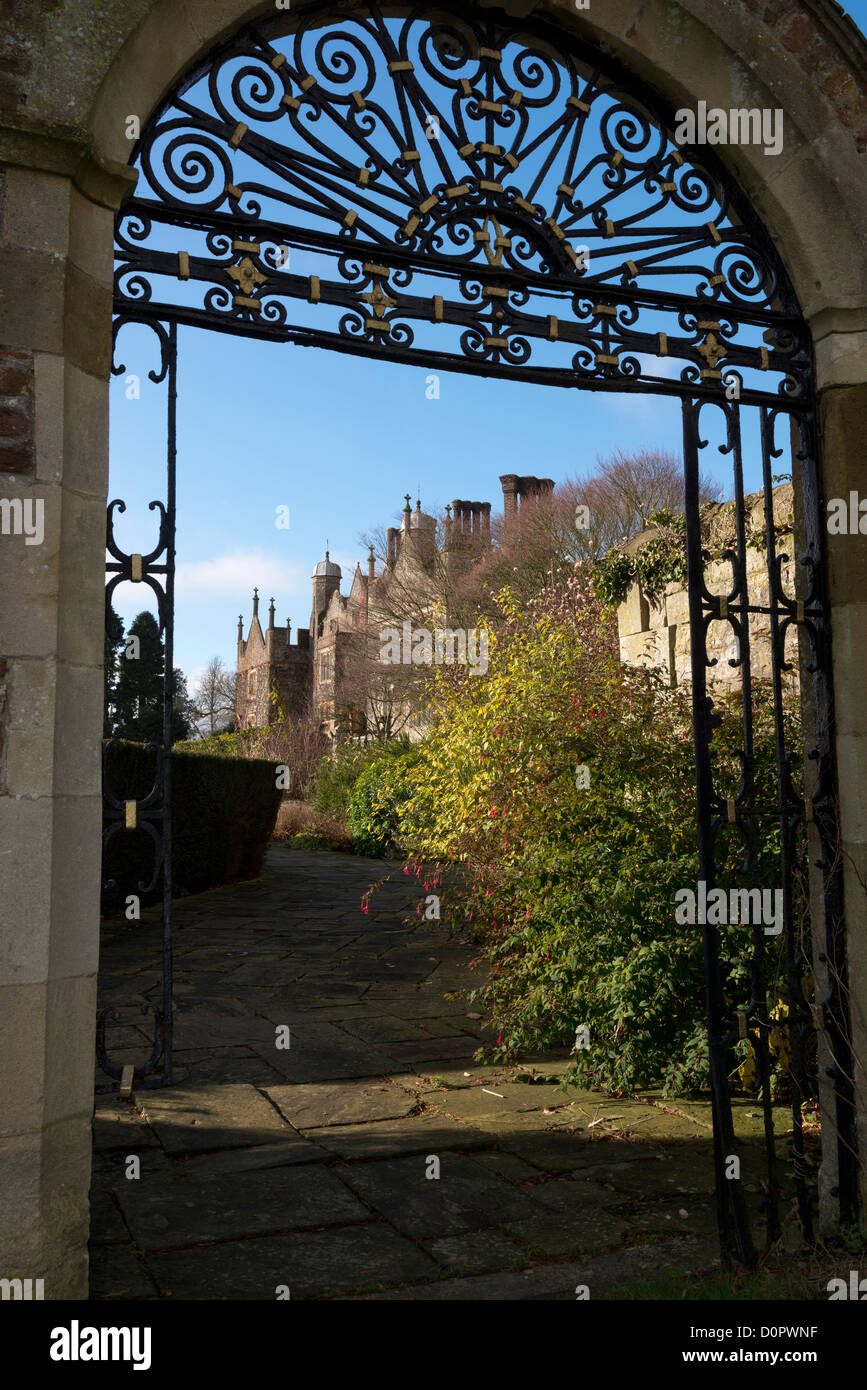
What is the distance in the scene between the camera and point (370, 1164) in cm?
393

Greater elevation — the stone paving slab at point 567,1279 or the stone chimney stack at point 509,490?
the stone chimney stack at point 509,490

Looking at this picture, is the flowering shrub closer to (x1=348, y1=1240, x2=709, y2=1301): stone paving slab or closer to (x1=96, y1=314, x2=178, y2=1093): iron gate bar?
(x1=348, y1=1240, x2=709, y2=1301): stone paving slab

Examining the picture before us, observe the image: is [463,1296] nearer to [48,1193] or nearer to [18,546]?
[48,1193]

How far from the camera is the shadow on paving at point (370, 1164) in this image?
306 centimetres

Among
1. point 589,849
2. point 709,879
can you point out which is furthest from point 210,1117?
point 709,879

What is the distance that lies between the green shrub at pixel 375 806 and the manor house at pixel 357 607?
732 centimetres

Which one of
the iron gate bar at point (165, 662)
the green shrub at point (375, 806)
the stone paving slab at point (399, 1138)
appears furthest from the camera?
the green shrub at point (375, 806)

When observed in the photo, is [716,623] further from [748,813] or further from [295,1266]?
[295,1266]

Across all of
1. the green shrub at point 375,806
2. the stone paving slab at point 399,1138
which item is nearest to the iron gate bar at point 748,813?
the stone paving slab at point 399,1138

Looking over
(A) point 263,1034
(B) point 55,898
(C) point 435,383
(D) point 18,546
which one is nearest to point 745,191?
(C) point 435,383

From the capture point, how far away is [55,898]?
2396mm

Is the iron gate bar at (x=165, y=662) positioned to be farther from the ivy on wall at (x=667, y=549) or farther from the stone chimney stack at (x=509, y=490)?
the stone chimney stack at (x=509, y=490)

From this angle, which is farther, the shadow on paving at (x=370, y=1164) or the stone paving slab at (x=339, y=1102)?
the stone paving slab at (x=339, y=1102)

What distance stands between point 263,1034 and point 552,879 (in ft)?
6.16
